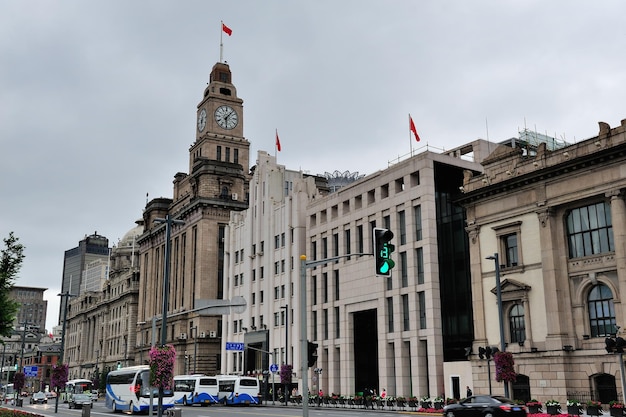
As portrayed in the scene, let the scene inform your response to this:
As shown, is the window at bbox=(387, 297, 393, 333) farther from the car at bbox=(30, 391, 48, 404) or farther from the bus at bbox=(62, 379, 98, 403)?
the car at bbox=(30, 391, 48, 404)

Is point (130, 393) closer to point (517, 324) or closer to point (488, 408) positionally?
point (488, 408)

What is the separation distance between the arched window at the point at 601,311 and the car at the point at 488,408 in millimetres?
15111

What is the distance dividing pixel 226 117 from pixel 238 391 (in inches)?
2679

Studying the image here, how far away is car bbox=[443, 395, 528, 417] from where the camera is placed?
32.3 m

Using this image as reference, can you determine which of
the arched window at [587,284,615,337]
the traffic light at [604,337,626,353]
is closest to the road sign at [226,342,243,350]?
the arched window at [587,284,615,337]

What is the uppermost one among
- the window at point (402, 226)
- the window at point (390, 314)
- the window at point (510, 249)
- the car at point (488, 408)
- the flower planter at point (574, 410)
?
the window at point (402, 226)

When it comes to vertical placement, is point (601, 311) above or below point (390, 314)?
below

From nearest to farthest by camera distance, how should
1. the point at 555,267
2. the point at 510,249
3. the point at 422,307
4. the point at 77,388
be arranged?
the point at 555,267, the point at 510,249, the point at 422,307, the point at 77,388

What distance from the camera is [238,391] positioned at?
67.6 meters

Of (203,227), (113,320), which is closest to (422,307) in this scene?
(203,227)

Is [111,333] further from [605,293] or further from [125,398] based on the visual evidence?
[605,293]

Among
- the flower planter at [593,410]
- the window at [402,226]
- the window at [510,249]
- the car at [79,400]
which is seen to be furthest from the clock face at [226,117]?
the flower planter at [593,410]

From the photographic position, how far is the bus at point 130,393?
158ft

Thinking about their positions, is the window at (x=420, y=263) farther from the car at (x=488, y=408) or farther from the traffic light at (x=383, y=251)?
the traffic light at (x=383, y=251)
